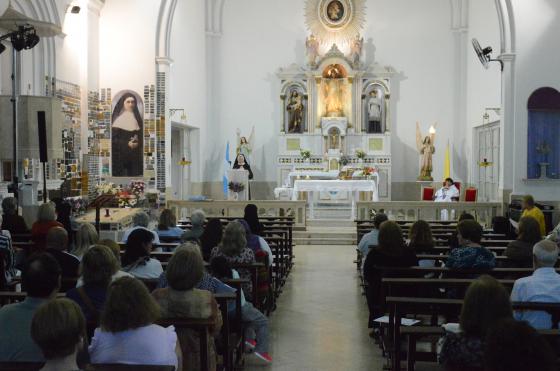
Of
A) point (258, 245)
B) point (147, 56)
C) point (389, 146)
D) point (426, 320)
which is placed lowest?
point (426, 320)

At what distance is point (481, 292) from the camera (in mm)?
3168

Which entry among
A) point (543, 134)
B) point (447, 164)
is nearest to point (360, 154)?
point (447, 164)

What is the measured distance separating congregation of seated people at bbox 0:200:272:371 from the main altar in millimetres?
13459

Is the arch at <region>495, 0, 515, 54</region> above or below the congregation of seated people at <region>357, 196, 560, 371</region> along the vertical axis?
above

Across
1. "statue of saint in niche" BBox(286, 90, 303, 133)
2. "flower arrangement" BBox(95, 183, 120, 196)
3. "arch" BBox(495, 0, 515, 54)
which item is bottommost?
"flower arrangement" BBox(95, 183, 120, 196)

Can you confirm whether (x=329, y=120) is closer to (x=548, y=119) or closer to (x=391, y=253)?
(x=548, y=119)

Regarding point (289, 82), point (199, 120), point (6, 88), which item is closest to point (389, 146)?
point (289, 82)

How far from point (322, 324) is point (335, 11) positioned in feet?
47.8

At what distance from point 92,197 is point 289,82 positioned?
7.84m

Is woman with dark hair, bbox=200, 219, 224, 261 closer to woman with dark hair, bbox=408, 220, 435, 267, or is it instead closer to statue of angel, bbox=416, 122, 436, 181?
woman with dark hair, bbox=408, 220, 435, 267

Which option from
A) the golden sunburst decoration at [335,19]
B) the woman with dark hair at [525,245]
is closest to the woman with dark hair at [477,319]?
the woman with dark hair at [525,245]

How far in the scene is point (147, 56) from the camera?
15.0 meters

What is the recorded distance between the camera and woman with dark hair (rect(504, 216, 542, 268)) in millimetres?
6375

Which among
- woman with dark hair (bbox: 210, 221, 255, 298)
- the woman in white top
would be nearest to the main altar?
woman with dark hair (bbox: 210, 221, 255, 298)
